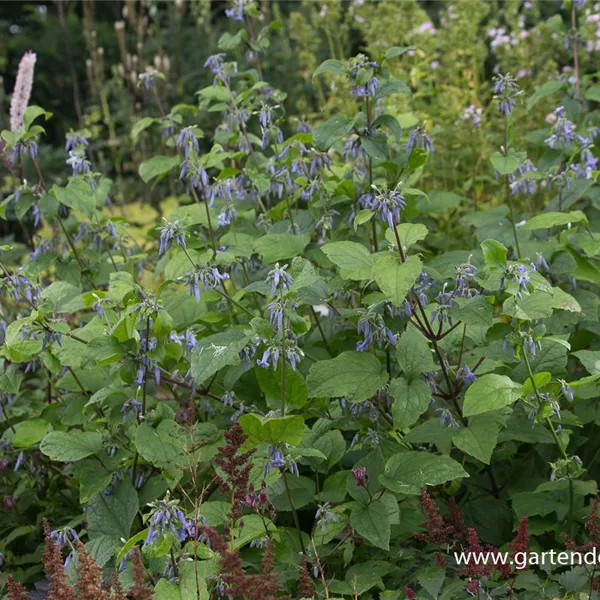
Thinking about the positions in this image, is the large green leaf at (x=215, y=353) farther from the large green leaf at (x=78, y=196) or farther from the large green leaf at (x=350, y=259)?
the large green leaf at (x=78, y=196)

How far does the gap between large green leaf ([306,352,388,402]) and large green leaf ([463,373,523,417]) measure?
23 centimetres

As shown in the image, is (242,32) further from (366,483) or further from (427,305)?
(366,483)

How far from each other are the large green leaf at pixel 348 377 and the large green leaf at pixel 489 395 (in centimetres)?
23

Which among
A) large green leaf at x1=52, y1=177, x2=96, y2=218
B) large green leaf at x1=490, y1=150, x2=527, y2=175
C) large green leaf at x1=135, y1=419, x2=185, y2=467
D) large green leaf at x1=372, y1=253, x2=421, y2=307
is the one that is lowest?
large green leaf at x1=135, y1=419, x2=185, y2=467

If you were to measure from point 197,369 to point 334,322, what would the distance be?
635mm

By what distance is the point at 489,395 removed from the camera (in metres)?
2.05

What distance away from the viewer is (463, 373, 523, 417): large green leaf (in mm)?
2033

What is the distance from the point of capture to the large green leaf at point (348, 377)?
2.17m

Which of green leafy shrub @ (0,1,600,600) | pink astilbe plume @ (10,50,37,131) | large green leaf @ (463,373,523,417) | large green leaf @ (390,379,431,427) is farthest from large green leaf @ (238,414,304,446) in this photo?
pink astilbe plume @ (10,50,37,131)

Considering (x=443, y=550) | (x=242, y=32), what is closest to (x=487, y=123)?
(x=242, y=32)

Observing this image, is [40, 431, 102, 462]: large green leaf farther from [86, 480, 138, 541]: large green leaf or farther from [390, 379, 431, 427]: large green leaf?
[390, 379, 431, 427]: large green leaf

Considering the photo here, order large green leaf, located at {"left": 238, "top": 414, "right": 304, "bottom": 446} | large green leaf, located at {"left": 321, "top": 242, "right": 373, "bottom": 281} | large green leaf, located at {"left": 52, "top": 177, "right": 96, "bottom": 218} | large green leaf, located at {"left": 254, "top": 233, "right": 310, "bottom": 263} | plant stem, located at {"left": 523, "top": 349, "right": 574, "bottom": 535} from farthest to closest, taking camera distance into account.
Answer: large green leaf, located at {"left": 52, "top": 177, "right": 96, "bottom": 218} → large green leaf, located at {"left": 254, "top": 233, "right": 310, "bottom": 263} → large green leaf, located at {"left": 321, "top": 242, "right": 373, "bottom": 281} → plant stem, located at {"left": 523, "top": 349, "right": 574, "bottom": 535} → large green leaf, located at {"left": 238, "top": 414, "right": 304, "bottom": 446}

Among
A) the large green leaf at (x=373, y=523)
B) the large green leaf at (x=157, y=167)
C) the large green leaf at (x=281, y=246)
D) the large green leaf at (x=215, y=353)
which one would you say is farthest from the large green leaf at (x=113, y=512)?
the large green leaf at (x=157, y=167)

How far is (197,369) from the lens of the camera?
212cm
